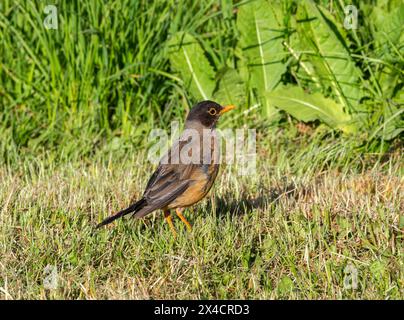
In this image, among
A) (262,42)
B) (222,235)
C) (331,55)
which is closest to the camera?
(222,235)

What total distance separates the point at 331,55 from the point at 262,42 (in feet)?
2.44

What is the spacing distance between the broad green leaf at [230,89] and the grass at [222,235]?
988mm

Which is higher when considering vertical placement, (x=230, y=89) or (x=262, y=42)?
(x=262, y=42)

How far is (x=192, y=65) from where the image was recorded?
27.8 ft

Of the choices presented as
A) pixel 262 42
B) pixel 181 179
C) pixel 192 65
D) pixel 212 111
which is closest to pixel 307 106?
pixel 262 42

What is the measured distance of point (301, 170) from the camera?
745 centimetres

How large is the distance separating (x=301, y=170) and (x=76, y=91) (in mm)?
2414

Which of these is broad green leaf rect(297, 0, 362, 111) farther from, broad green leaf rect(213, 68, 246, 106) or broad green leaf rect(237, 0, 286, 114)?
broad green leaf rect(213, 68, 246, 106)

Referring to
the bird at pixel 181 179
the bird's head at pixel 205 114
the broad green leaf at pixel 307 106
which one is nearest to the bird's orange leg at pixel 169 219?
the bird at pixel 181 179

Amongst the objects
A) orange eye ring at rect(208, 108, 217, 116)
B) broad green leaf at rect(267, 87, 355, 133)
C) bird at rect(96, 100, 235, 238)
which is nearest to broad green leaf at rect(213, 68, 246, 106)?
broad green leaf at rect(267, 87, 355, 133)

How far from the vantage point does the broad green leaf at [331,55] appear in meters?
7.80

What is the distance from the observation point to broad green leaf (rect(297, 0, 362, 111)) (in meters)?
7.80

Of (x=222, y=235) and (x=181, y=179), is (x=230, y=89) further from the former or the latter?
(x=222, y=235)
